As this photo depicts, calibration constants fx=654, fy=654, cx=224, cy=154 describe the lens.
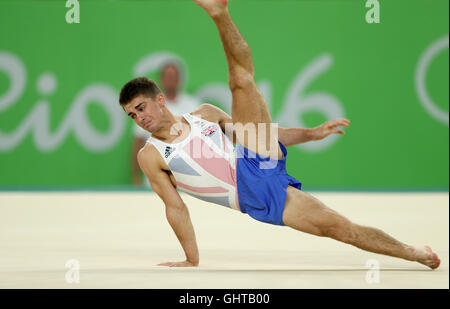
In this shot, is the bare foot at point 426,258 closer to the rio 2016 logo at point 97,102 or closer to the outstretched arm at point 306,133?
the outstretched arm at point 306,133

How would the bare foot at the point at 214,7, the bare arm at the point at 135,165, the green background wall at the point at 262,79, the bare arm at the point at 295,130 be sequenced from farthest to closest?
the green background wall at the point at 262,79, the bare arm at the point at 135,165, the bare arm at the point at 295,130, the bare foot at the point at 214,7

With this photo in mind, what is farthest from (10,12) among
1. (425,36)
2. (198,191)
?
(198,191)

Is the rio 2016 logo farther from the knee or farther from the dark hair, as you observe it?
the knee

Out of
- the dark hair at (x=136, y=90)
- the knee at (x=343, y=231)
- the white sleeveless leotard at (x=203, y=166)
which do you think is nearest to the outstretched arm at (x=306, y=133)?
the white sleeveless leotard at (x=203, y=166)

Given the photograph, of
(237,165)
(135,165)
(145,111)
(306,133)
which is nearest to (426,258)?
(306,133)

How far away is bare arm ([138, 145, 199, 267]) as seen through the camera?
12.9 feet

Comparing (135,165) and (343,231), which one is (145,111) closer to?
(343,231)

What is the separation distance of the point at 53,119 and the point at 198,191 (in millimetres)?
6199

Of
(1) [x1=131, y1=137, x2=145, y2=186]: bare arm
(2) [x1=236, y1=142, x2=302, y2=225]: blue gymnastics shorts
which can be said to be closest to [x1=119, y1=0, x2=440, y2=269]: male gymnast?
(2) [x1=236, y1=142, x2=302, y2=225]: blue gymnastics shorts

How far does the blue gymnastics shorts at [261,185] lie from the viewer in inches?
152

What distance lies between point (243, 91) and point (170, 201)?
0.80m

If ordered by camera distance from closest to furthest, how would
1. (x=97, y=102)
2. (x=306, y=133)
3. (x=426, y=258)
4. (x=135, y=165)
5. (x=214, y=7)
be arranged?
(x=214, y=7), (x=426, y=258), (x=306, y=133), (x=97, y=102), (x=135, y=165)

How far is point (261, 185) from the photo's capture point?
154 inches

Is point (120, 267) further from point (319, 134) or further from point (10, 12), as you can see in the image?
point (10, 12)
